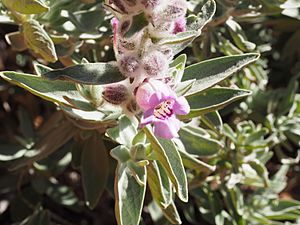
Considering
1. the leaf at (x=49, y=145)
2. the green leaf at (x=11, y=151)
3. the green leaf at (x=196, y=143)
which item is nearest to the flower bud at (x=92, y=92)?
the green leaf at (x=196, y=143)

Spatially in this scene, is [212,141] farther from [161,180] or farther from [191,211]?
[191,211]

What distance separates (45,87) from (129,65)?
30 centimetres

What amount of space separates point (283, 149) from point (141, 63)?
1.64 metres

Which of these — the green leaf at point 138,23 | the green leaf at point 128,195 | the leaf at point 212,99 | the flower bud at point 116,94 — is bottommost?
the green leaf at point 128,195

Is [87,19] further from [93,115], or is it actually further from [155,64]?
[155,64]

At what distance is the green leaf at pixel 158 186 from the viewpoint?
6.35 ft

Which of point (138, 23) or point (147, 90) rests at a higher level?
point (138, 23)

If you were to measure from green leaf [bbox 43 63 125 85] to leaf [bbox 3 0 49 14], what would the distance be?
0.82 ft

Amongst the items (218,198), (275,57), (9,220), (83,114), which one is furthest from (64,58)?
(275,57)

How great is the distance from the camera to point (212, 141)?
7.47ft

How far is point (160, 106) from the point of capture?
5.77 feet

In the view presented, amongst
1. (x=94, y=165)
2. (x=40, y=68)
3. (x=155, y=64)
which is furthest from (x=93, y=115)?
(x=94, y=165)

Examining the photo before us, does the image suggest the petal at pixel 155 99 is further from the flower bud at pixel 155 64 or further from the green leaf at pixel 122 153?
the green leaf at pixel 122 153

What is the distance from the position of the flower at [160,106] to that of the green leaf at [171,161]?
8cm
